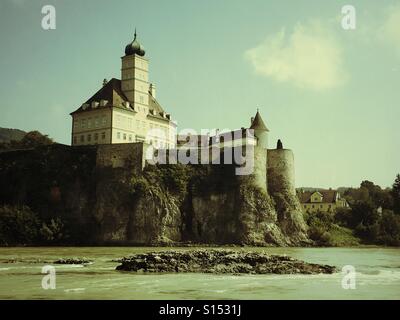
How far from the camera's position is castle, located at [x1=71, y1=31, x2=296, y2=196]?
58188 millimetres

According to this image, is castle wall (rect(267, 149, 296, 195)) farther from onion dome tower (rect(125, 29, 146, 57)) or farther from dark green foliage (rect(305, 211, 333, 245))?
onion dome tower (rect(125, 29, 146, 57))

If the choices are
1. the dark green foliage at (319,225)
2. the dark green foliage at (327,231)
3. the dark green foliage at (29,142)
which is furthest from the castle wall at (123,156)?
the dark green foliage at (327,231)

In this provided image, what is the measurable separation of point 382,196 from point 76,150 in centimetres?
4698

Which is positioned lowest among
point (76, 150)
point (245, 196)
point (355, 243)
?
point (355, 243)

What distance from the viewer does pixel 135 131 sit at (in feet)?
206

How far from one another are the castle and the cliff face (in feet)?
5.26

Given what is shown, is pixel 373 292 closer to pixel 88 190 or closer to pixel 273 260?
pixel 273 260

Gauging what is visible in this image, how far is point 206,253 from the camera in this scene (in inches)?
1172

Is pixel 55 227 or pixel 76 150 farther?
pixel 76 150

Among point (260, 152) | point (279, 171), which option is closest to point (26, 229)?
point (260, 152)

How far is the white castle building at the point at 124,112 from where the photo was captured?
2370 inches

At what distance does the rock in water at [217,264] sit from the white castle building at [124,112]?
3238 centimetres

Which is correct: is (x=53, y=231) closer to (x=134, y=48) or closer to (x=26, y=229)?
Result: (x=26, y=229)

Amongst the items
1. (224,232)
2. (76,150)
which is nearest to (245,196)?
(224,232)
